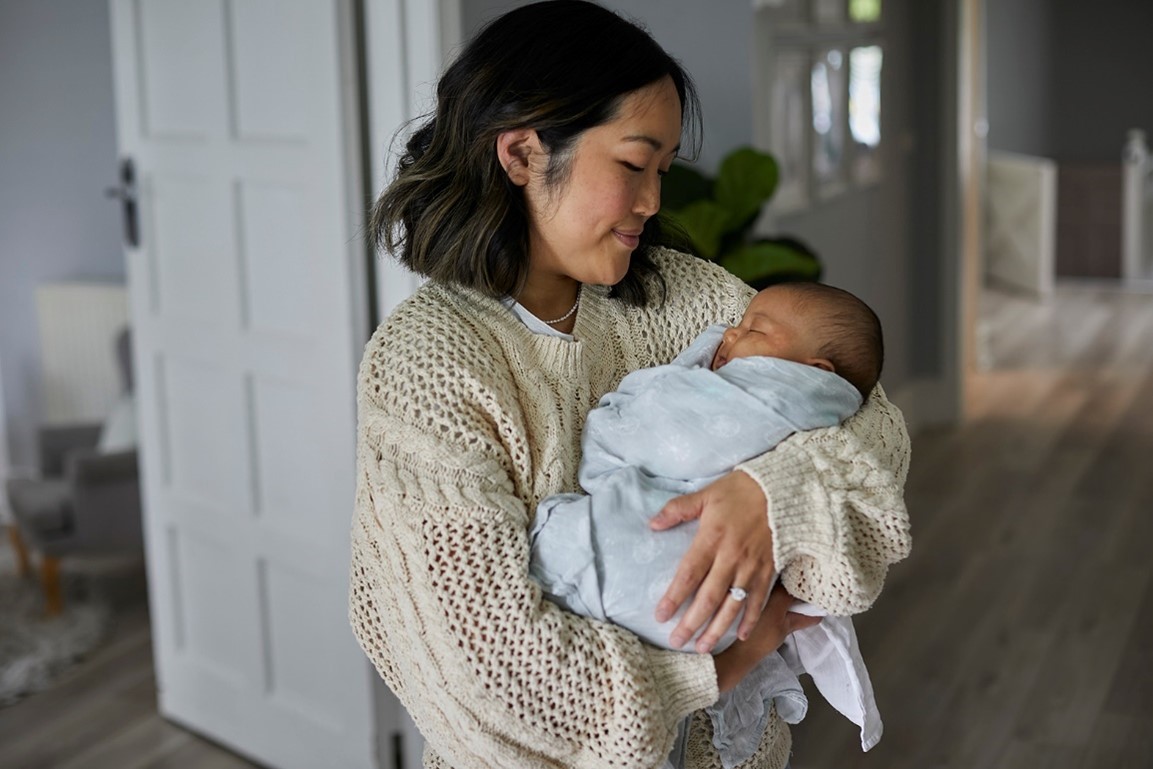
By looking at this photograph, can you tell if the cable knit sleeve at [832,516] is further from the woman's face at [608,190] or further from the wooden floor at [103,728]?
the wooden floor at [103,728]

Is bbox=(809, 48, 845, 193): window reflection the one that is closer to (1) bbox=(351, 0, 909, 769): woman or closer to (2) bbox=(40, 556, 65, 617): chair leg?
(2) bbox=(40, 556, 65, 617): chair leg

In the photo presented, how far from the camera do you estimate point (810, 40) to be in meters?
4.23

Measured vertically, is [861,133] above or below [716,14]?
below

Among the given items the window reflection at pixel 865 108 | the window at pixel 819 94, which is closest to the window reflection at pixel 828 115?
the window at pixel 819 94

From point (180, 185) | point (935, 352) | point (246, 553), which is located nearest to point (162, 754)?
point (246, 553)

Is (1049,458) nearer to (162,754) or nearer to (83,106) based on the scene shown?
(162,754)

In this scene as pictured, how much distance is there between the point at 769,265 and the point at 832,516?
1.71m

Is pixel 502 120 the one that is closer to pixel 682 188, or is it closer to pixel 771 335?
pixel 771 335

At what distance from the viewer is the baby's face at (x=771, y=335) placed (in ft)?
4.25

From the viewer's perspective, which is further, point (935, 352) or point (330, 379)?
point (935, 352)

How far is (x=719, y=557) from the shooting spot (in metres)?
1.15

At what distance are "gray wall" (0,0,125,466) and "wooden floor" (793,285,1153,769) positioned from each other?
3161 millimetres

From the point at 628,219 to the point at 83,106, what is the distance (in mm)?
4182

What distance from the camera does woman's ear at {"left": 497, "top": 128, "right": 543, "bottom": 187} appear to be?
1224mm
